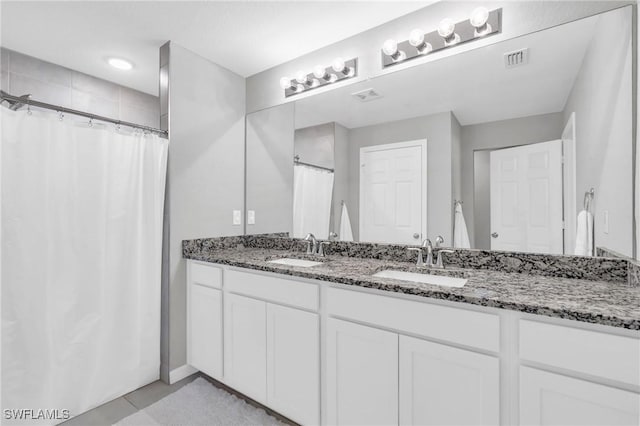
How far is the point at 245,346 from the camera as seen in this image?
1.82 meters

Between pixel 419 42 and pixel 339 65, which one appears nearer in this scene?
pixel 419 42

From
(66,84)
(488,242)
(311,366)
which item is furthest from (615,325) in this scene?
(66,84)

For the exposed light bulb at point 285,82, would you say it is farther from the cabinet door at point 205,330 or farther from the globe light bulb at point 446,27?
the cabinet door at point 205,330

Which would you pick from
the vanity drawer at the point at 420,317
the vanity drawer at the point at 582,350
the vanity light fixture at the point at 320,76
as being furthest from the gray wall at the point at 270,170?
the vanity drawer at the point at 582,350

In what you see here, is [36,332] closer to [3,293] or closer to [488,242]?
[3,293]

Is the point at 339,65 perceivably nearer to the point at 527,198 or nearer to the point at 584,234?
the point at 527,198

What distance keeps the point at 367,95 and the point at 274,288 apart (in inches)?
52.8

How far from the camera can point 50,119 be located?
64.7 inches

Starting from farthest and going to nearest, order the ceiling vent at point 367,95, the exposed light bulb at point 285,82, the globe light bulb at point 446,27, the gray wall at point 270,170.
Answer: the gray wall at point 270,170, the exposed light bulb at point 285,82, the ceiling vent at point 367,95, the globe light bulb at point 446,27

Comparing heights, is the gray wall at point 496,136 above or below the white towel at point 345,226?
above

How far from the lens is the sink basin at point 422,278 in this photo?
4.81 ft

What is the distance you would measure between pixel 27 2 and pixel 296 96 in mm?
1571

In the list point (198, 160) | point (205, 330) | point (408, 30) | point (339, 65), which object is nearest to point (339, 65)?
point (339, 65)

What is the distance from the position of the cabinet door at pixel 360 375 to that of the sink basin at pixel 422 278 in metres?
0.30
